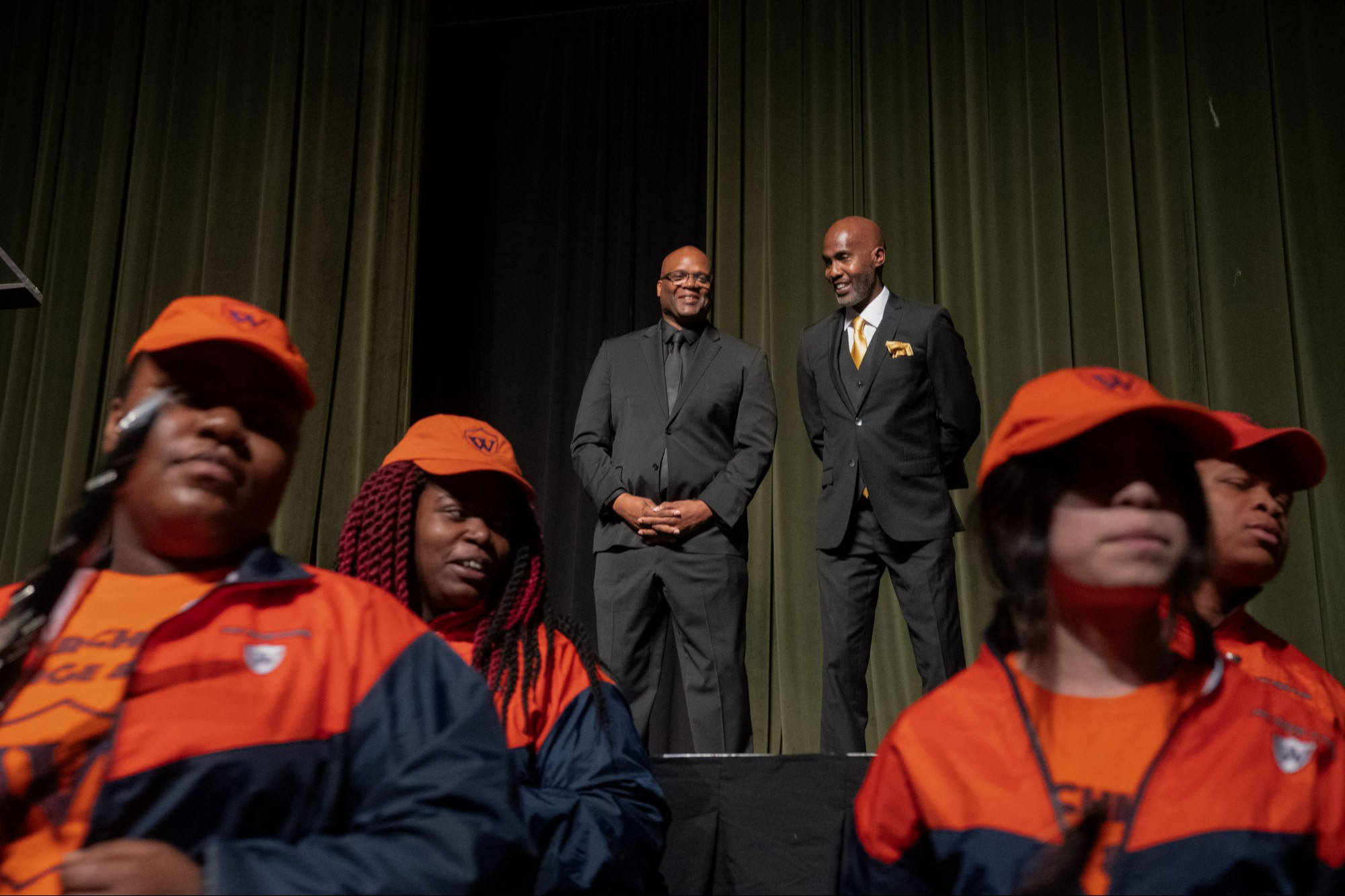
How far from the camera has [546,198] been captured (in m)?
5.55

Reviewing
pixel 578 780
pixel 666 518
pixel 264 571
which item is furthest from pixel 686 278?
pixel 264 571

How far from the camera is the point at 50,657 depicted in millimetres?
1163

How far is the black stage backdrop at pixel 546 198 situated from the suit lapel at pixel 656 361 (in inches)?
63.1

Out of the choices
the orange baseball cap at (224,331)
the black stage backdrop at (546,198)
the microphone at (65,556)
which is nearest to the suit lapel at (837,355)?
the black stage backdrop at (546,198)

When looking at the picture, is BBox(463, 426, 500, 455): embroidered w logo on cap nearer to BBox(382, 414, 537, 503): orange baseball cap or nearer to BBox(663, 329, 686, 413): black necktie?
BBox(382, 414, 537, 503): orange baseball cap

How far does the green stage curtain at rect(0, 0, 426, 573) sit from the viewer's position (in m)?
5.10

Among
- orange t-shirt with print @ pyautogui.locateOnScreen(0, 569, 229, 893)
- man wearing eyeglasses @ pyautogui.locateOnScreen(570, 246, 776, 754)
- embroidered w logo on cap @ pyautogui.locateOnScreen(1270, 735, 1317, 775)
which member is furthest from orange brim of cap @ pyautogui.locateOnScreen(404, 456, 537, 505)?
man wearing eyeglasses @ pyautogui.locateOnScreen(570, 246, 776, 754)


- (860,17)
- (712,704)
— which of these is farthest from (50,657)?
(860,17)

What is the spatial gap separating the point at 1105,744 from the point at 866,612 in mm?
2119

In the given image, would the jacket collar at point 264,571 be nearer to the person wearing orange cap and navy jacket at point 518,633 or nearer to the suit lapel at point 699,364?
the person wearing orange cap and navy jacket at point 518,633

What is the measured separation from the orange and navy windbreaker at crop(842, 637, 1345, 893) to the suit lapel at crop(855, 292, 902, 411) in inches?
84.6

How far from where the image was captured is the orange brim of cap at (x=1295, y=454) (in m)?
1.70

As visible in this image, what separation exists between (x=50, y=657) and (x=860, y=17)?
15.7ft

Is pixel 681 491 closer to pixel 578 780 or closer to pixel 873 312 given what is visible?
pixel 873 312
